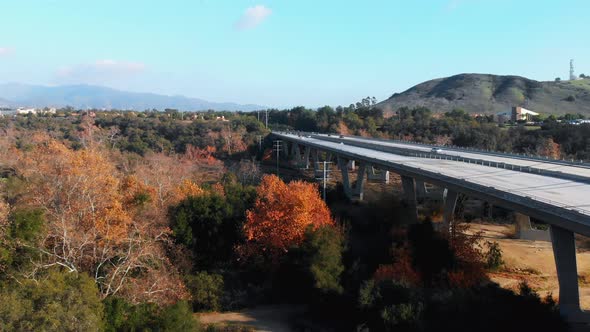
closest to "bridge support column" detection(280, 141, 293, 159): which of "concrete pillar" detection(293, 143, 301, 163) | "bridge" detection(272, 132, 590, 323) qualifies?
"concrete pillar" detection(293, 143, 301, 163)

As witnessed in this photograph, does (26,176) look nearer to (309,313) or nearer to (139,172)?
(139,172)

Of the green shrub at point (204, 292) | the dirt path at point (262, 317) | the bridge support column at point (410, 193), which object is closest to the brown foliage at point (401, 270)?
the dirt path at point (262, 317)

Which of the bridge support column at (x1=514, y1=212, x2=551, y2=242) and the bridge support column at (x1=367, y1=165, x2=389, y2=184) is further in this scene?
the bridge support column at (x1=367, y1=165, x2=389, y2=184)

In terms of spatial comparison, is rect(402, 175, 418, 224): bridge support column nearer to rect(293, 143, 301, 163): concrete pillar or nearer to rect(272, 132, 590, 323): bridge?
rect(272, 132, 590, 323): bridge

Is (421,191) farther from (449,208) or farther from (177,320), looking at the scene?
(177,320)

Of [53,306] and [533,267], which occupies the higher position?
[53,306]

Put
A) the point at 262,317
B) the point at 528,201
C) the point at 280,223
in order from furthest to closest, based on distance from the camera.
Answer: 1. the point at 280,223
2. the point at 262,317
3. the point at 528,201

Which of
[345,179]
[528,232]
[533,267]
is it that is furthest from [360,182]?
[533,267]
